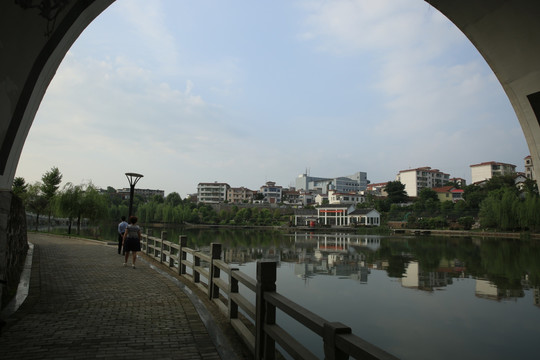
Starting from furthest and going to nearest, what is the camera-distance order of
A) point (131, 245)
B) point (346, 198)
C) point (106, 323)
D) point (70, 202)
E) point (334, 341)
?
1. point (346, 198)
2. point (70, 202)
3. point (131, 245)
4. point (106, 323)
5. point (334, 341)

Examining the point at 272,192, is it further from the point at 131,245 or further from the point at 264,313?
the point at 264,313

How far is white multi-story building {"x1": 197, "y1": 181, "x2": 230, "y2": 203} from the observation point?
100m

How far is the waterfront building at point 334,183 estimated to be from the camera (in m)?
105

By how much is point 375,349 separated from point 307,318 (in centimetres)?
78

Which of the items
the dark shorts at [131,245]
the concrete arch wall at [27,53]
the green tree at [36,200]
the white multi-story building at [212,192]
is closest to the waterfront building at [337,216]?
the white multi-story building at [212,192]

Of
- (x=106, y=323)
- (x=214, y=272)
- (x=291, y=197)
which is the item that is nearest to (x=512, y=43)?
(x=214, y=272)

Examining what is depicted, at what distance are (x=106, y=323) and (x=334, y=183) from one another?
103024 millimetres

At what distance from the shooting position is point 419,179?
8544cm

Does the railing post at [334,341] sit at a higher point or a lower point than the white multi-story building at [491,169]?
lower

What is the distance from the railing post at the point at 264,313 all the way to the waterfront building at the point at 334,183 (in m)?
101

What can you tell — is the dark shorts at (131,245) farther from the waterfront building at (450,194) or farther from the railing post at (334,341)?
the waterfront building at (450,194)

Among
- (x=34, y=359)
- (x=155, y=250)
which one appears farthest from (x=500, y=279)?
(x=34, y=359)

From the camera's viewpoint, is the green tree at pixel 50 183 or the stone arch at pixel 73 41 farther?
the green tree at pixel 50 183

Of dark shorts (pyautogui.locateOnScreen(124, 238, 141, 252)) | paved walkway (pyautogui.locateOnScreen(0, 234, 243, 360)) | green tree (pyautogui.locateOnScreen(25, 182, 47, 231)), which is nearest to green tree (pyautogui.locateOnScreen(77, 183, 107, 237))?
green tree (pyautogui.locateOnScreen(25, 182, 47, 231))
